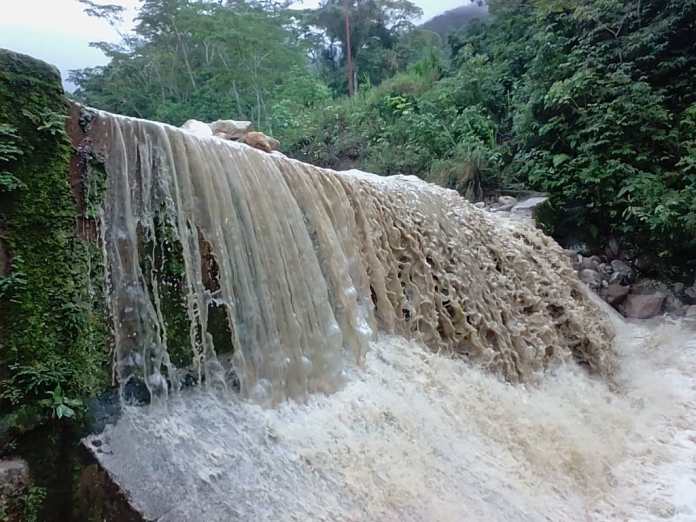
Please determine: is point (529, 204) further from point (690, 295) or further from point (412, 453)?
point (412, 453)

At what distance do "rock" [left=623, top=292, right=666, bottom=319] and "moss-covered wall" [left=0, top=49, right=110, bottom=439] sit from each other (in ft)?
18.9

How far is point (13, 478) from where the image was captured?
58.9 inches

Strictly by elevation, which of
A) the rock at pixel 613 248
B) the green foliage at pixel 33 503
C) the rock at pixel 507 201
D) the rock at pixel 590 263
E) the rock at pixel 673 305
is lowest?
the rock at pixel 673 305

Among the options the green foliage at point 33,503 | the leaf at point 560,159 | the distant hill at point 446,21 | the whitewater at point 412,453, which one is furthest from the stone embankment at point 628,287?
the distant hill at point 446,21

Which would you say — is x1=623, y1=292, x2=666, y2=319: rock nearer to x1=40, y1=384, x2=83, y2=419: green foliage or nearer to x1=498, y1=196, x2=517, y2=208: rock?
x1=498, y1=196, x2=517, y2=208: rock

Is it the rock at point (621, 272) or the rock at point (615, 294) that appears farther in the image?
the rock at point (621, 272)

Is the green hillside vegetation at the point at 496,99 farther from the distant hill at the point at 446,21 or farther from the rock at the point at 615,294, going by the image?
the distant hill at the point at 446,21

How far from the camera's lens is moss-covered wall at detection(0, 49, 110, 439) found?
1.62m

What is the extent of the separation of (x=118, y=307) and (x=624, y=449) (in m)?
3.08

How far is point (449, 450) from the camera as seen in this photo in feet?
7.78

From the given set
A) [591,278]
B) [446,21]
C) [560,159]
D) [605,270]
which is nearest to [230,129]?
[560,159]

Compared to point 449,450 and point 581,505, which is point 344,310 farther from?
point 581,505

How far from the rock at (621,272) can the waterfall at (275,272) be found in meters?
2.53

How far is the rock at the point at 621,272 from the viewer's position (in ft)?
19.6
